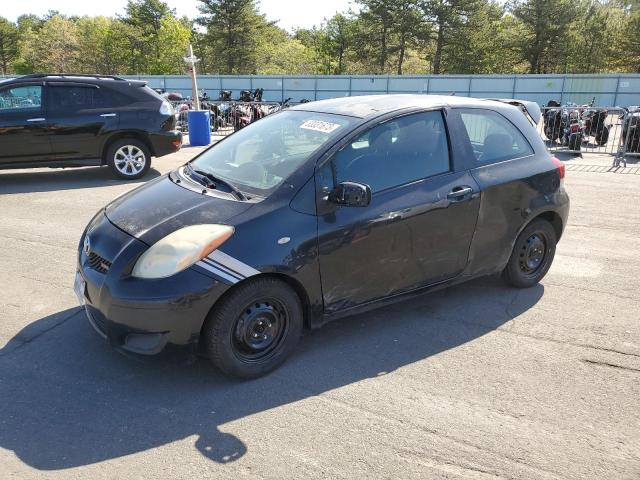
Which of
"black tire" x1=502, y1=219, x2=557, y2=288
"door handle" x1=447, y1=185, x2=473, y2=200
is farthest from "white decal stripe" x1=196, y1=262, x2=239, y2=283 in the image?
"black tire" x1=502, y1=219, x2=557, y2=288

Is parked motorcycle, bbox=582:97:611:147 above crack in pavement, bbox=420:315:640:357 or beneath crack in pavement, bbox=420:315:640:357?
above

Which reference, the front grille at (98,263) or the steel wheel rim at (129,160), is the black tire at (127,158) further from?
the front grille at (98,263)

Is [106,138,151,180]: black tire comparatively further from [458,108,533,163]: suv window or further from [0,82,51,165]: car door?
[458,108,533,163]: suv window

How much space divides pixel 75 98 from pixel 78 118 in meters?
0.37

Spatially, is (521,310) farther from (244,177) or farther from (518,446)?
(244,177)

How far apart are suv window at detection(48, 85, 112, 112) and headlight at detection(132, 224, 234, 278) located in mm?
6970

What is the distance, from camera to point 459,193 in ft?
13.1

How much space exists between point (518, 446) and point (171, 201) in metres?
2.57

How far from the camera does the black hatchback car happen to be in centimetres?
307

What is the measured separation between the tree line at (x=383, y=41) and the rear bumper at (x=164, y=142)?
4653 centimetres

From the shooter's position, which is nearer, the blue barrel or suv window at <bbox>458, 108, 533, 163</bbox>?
suv window at <bbox>458, 108, 533, 163</bbox>

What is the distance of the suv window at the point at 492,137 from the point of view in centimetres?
426

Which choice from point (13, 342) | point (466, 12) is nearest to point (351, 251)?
point (13, 342)

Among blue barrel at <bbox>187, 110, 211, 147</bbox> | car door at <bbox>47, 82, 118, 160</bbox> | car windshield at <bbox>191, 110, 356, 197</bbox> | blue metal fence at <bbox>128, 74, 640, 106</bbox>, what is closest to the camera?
car windshield at <bbox>191, 110, 356, 197</bbox>
